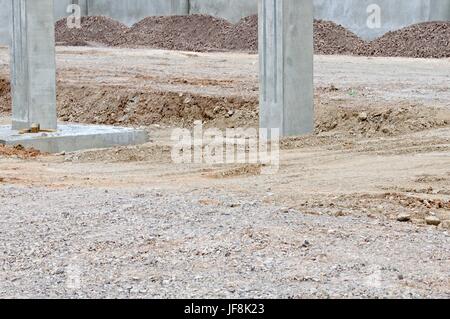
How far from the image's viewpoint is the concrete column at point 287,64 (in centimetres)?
1158

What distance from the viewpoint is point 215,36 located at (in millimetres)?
29719

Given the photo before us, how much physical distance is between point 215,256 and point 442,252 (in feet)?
4.56

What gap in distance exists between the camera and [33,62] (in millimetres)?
12672

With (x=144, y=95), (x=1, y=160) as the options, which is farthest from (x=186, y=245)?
(x=144, y=95)

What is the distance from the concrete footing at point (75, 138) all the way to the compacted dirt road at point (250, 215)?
1.61ft

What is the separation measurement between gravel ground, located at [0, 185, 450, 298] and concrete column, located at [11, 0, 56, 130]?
523 centimetres

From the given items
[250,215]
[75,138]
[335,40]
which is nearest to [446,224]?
[250,215]

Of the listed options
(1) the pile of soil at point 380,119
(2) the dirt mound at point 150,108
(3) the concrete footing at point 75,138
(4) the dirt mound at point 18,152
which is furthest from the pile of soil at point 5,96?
(1) the pile of soil at point 380,119

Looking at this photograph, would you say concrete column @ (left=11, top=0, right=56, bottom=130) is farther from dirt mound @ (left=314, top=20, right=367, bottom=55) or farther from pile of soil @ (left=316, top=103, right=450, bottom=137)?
dirt mound @ (left=314, top=20, right=367, bottom=55)

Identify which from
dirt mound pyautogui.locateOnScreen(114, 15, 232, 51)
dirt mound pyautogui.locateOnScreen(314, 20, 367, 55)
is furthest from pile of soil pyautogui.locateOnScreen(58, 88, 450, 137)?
dirt mound pyautogui.locateOnScreen(114, 15, 232, 51)

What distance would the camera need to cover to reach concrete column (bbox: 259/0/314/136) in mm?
11578

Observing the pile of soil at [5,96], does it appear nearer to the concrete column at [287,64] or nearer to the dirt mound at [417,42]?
the concrete column at [287,64]

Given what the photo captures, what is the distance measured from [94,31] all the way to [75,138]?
2086cm

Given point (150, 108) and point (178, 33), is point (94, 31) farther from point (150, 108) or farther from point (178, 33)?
point (150, 108)
